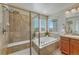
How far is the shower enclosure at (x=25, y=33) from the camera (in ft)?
5.27

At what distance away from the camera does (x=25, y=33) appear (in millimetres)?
1682

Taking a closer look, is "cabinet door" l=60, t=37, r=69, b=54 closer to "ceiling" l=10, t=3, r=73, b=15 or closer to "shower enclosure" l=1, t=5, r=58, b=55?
"shower enclosure" l=1, t=5, r=58, b=55

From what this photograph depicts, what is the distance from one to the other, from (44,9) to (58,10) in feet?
0.80

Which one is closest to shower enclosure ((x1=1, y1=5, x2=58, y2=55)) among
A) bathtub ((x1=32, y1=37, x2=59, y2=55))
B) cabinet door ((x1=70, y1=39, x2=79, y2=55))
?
bathtub ((x1=32, y1=37, x2=59, y2=55))

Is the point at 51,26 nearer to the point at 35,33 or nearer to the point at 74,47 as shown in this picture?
the point at 35,33

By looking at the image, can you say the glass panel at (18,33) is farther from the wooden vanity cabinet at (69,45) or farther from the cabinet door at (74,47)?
the cabinet door at (74,47)

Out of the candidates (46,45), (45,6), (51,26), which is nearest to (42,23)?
(51,26)

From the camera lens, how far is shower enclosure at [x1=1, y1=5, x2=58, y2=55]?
161cm

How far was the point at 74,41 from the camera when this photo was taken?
5.34 feet

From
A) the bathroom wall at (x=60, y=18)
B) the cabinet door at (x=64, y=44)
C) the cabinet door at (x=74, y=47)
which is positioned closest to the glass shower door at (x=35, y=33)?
the bathroom wall at (x=60, y=18)

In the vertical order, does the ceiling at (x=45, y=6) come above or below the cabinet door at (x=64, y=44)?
above
